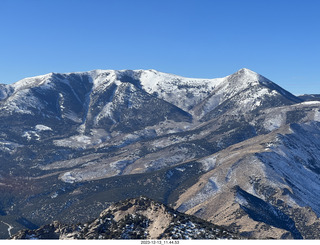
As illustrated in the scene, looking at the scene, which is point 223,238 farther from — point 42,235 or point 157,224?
point 42,235

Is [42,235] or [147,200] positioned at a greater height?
[147,200]

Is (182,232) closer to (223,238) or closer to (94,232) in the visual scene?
(223,238)
